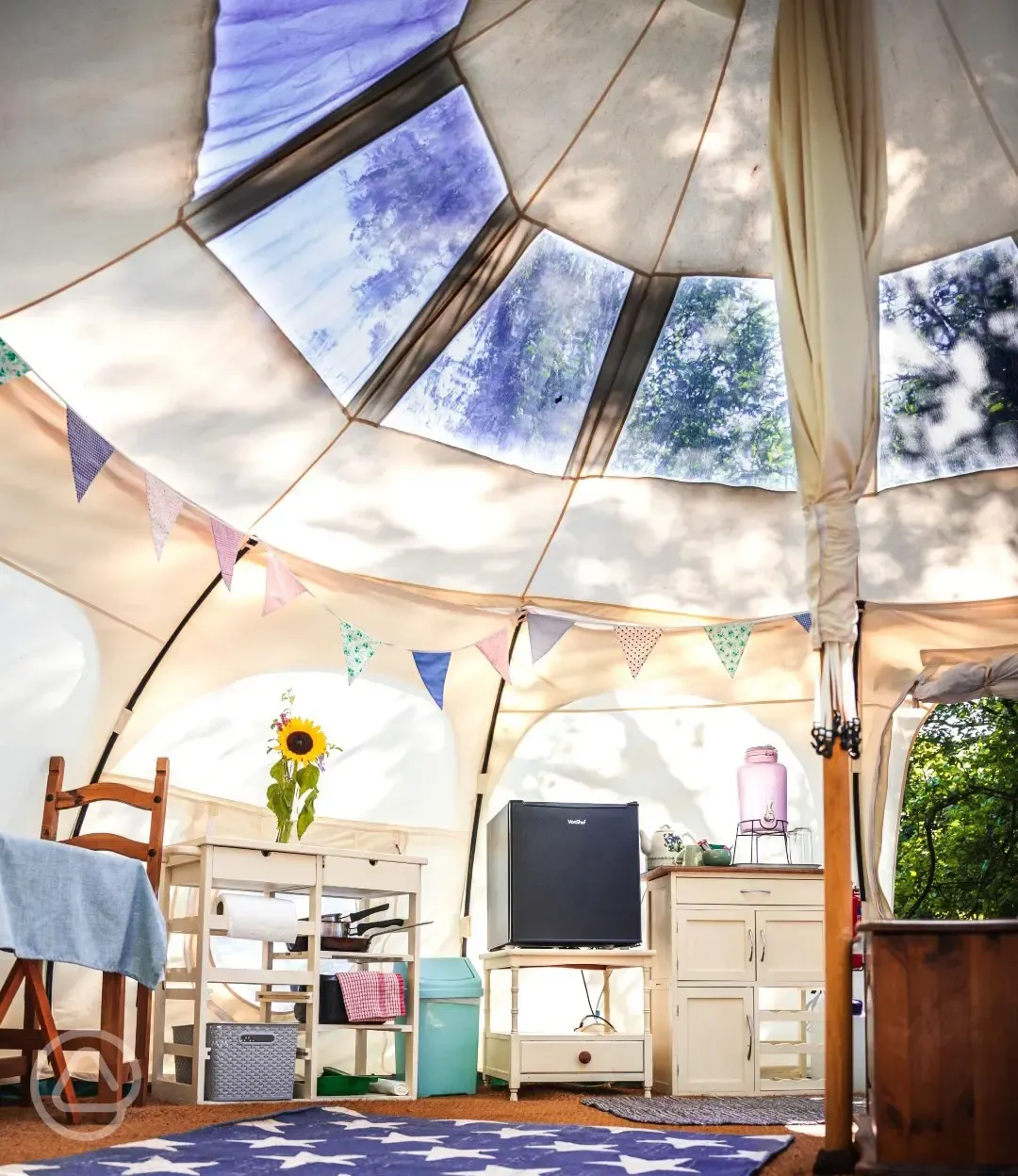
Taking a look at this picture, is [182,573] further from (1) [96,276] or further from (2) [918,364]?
(2) [918,364]

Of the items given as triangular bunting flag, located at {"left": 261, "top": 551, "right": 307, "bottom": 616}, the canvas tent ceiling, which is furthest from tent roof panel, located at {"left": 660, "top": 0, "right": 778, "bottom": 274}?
triangular bunting flag, located at {"left": 261, "top": 551, "right": 307, "bottom": 616}

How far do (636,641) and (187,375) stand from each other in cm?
235

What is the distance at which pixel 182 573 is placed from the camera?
4.95 m

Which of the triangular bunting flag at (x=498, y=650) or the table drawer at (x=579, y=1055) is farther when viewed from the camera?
the triangular bunting flag at (x=498, y=650)

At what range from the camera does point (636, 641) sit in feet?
18.3

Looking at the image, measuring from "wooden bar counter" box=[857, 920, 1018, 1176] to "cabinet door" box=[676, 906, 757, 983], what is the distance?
2.10m

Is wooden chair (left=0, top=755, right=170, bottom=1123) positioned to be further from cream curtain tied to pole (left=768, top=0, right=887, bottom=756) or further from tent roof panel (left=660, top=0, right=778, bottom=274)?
tent roof panel (left=660, top=0, right=778, bottom=274)

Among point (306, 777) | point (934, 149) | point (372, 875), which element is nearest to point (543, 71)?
point (934, 149)

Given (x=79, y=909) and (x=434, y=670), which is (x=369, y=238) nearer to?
(x=434, y=670)

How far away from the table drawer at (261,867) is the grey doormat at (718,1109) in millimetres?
1329

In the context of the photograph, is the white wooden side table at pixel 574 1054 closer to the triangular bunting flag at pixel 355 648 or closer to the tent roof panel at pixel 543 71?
the triangular bunting flag at pixel 355 648

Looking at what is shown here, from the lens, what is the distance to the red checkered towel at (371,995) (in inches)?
175

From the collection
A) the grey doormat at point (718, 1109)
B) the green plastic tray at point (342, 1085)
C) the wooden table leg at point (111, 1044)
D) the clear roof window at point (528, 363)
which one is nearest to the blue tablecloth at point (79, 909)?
the wooden table leg at point (111, 1044)

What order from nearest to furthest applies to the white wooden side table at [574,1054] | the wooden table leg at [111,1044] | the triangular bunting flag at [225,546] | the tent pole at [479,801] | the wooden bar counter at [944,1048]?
A: 1. the wooden bar counter at [944,1048]
2. the wooden table leg at [111,1044]
3. the triangular bunting flag at [225,546]
4. the white wooden side table at [574,1054]
5. the tent pole at [479,801]
